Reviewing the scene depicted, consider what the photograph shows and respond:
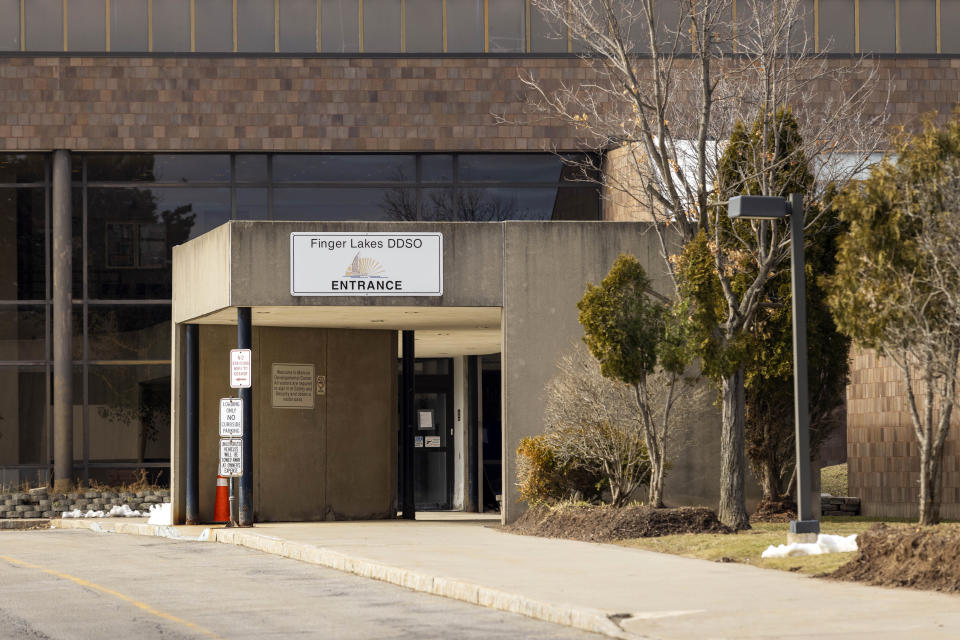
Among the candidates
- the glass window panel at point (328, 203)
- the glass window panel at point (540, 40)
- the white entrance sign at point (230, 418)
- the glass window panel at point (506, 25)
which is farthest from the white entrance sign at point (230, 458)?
the glass window panel at point (540, 40)

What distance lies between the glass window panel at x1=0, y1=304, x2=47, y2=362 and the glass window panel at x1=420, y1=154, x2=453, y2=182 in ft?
30.5

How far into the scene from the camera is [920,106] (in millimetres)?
30906

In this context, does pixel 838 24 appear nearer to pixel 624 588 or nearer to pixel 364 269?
pixel 364 269

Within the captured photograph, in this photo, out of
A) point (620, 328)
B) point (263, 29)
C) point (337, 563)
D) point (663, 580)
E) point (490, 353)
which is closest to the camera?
point (663, 580)

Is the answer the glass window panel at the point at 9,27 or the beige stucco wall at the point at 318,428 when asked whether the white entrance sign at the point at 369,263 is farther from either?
the glass window panel at the point at 9,27

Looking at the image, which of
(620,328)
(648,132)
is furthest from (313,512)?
(648,132)

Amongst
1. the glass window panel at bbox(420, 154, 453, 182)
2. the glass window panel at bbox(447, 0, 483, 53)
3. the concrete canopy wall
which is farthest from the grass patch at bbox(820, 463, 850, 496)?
the glass window panel at bbox(447, 0, 483, 53)

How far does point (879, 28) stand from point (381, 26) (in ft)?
37.7

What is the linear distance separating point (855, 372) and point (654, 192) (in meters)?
6.60

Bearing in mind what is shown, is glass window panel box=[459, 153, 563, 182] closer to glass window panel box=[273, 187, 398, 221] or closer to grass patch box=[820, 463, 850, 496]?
glass window panel box=[273, 187, 398, 221]

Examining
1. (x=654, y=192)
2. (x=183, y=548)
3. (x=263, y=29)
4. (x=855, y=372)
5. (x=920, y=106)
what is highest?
(x=263, y=29)

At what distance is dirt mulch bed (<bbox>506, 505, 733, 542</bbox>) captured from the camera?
1744 centimetres

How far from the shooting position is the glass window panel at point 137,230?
3119cm

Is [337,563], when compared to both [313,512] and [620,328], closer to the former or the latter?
[620,328]
